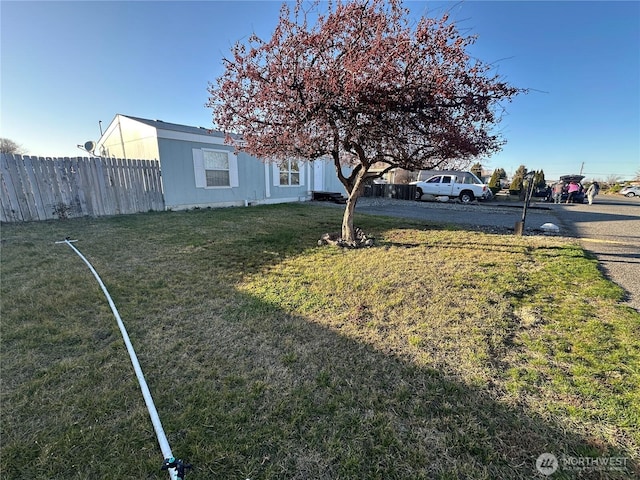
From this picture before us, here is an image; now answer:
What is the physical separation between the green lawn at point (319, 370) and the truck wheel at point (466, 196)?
38.7 ft

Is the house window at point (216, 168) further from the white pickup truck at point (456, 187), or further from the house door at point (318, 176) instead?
the white pickup truck at point (456, 187)

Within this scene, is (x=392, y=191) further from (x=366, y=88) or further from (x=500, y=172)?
(x=500, y=172)

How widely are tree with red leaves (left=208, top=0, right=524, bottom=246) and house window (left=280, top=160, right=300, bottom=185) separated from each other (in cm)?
785

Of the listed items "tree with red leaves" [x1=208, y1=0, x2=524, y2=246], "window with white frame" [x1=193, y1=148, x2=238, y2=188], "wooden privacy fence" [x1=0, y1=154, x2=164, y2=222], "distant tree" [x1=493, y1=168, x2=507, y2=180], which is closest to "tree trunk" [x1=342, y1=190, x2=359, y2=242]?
"tree with red leaves" [x1=208, y1=0, x2=524, y2=246]

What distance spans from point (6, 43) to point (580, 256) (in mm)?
12500

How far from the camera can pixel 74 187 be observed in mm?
7598

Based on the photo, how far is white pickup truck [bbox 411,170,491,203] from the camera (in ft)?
48.3

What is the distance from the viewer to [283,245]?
17.8 ft

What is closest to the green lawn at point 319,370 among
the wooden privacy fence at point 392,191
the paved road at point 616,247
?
the paved road at point 616,247

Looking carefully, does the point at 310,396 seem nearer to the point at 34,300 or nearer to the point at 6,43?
the point at 34,300

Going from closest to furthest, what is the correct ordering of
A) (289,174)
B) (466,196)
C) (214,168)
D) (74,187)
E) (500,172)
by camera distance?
(74,187)
(214,168)
(289,174)
(466,196)
(500,172)

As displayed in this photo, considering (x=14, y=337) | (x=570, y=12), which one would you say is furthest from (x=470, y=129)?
(x=14, y=337)

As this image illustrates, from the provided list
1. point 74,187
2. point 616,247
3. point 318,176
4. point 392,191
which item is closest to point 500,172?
point 392,191

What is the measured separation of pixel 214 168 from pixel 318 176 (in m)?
5.88
